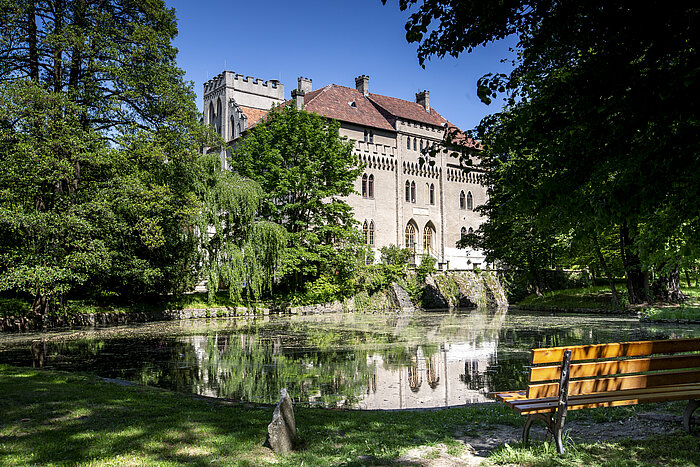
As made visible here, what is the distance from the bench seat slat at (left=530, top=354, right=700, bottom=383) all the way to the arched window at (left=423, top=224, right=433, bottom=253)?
45.8 meters

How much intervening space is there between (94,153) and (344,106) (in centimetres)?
2895

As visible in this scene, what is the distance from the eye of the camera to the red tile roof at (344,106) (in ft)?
148

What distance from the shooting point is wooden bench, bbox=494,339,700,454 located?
4.99 m

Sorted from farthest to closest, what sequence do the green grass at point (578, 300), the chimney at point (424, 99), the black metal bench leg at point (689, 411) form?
the chimney at point (424, 99) → the green grass at point (578, 300) → the black metal bench leg at point (689, 411)

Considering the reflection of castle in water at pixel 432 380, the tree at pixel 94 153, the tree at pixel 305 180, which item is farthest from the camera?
the tree at pixel 305 180

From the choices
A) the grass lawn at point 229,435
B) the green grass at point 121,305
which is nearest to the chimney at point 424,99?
the green grass at point 121,305

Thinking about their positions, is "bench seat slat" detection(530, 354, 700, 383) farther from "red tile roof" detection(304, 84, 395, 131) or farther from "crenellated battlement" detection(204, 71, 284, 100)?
"crenellated battlement" detection(204, 71, 284, 100)

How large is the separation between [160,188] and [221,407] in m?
18.4

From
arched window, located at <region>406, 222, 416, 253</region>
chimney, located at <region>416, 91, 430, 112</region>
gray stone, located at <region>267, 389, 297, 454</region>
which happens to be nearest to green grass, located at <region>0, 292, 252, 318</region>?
gray stone, located at <region>267, 389, 297, 454</region>

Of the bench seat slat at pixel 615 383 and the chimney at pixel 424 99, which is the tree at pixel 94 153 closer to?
the bench seat slat at pixel 615 383

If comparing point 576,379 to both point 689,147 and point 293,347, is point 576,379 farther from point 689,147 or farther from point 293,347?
point 293,347

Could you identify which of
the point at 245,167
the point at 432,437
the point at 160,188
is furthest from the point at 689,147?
the point at 245,167

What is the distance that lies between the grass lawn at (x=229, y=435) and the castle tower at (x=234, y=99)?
132 feet

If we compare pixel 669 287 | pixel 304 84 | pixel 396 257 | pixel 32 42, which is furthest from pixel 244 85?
pixel 669 287
